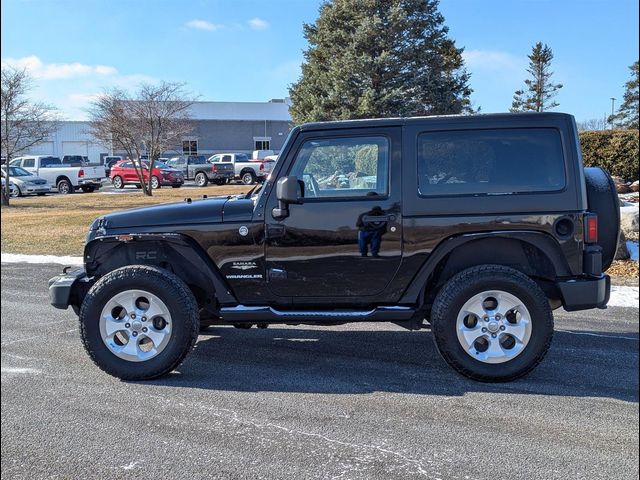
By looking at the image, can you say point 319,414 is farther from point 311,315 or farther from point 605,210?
point 605,210

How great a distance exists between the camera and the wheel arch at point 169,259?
4.44 m

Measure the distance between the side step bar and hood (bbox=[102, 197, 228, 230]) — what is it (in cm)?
70

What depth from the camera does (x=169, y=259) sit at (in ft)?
15.1

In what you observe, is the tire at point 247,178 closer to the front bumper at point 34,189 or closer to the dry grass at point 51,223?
the front bumper at point 34,189

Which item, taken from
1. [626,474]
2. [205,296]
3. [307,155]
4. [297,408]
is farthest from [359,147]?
[626,474]

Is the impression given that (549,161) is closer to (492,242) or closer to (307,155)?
(492,242)

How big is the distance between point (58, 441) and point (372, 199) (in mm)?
2491

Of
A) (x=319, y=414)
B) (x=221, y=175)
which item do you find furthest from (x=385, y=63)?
(x=221, y=175)

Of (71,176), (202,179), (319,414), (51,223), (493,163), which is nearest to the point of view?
(319,414)

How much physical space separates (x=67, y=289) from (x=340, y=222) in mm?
2147

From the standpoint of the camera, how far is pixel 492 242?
434 centimetres

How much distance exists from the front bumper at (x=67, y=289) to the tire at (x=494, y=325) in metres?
2.72

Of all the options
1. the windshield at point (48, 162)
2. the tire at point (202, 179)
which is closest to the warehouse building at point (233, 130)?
the tire at point (202, 179)

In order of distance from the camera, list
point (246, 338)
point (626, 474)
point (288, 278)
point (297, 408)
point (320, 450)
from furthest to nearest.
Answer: point (246, 338) < point (288, 278) < point (297, 408) < point (320, 450) < point (626, 474)
